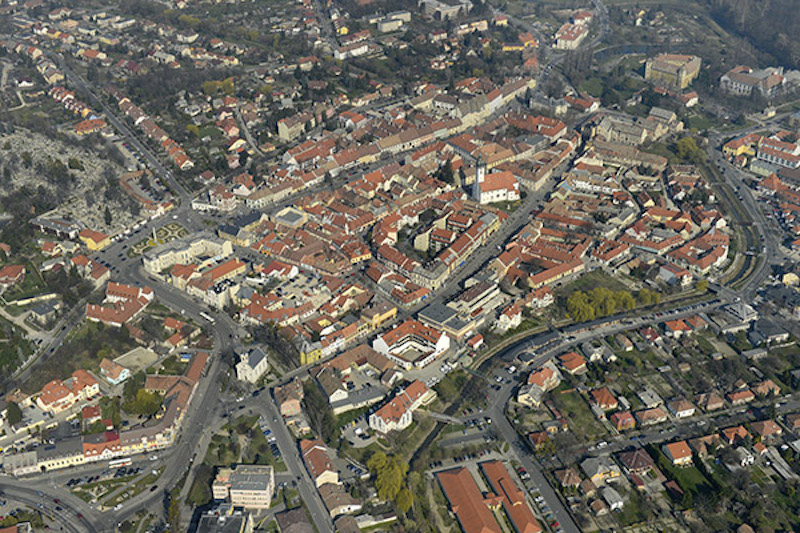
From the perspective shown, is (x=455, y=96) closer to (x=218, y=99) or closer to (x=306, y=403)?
(x=218, y=99)

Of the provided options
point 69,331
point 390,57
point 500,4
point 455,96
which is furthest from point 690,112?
point 69,331

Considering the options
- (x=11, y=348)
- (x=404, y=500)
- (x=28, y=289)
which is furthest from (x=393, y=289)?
(x=28, y=289)

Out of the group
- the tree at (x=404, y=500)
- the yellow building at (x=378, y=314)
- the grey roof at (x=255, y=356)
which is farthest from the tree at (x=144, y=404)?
the tree at (x=404, y=500)

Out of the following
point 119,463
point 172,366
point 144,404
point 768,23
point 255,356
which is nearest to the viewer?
point 119,463

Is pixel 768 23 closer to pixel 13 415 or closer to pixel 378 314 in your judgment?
pixel 378 314

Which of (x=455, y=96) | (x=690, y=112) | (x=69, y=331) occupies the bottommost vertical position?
(x=690, y=112)

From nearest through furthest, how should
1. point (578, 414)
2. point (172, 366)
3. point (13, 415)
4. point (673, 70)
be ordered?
point (13, 415) → point (578, 414) → point (172, 366) → point (673, 70)
